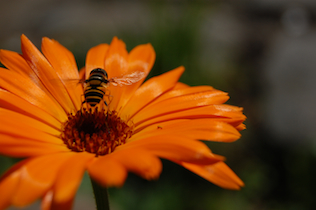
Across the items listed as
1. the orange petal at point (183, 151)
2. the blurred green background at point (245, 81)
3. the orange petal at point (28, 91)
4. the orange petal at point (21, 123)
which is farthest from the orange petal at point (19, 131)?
the blurred green background at point (245, 81)

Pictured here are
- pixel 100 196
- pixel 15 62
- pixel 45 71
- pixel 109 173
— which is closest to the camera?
pixel 109 173

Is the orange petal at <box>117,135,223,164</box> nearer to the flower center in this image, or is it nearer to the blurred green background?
the flower center

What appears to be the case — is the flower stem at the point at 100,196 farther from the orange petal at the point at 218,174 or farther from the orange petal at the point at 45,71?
the orange petal at the point at 45,71

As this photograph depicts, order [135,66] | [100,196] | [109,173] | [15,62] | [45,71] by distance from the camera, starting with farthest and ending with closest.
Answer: [135,66] < [45,71] < [15,62] < [100,196] < [109,173]

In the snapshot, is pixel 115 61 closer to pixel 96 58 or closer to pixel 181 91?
pixel 96 58

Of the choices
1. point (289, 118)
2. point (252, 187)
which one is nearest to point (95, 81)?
point (252, 187)

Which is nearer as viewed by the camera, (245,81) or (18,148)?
(18,148)

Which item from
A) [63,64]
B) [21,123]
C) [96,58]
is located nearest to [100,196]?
[21,123]

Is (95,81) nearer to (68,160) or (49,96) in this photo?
(49,96)
